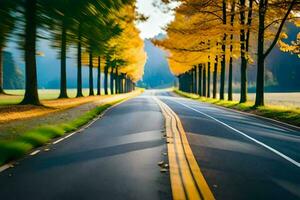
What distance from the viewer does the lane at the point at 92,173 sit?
545cm

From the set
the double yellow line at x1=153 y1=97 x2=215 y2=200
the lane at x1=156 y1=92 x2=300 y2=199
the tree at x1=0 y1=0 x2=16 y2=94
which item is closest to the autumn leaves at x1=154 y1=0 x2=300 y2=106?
the lane at x1=156 y1=92 x2=300 y2=199

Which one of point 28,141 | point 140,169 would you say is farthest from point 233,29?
point 140,169

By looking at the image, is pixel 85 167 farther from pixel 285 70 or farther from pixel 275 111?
pixel 285 70

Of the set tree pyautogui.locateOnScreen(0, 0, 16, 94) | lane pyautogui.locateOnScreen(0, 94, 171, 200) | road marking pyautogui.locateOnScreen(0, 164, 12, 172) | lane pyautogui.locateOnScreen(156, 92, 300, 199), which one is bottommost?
lane pyautogui.locateOnScreen(156, 92, 300, 199)

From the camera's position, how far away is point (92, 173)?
664 cm

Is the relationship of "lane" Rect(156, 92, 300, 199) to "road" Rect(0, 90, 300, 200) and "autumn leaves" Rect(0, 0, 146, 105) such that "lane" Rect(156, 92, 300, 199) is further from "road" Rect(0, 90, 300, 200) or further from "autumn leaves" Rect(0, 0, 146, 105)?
"autumn leaves" Rect(0, 0, 146, 105)

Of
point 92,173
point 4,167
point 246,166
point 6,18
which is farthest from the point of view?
point 246,166

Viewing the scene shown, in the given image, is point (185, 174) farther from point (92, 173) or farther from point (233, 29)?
point (233, 29)

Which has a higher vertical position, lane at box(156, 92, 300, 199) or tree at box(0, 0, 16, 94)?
tree at box(0, 0, 16, 94)

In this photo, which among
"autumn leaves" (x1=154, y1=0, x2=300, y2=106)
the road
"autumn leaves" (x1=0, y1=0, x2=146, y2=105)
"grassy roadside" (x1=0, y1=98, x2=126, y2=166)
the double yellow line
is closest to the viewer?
"autumn leaves" (x1=0, y1=0, x2=146, y2=105)

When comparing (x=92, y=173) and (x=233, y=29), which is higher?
(x=233, y=29)

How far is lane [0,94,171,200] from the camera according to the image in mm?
5445

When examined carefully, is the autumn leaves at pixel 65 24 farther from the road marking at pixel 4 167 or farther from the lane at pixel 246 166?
the lane at pixel 246 166

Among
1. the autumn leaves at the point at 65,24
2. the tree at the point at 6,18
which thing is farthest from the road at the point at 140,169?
the tree at the point at 6,18
